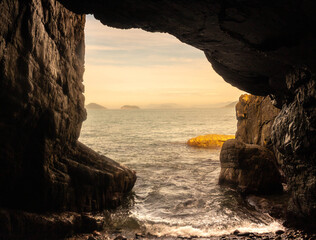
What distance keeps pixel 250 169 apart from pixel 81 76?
11.2 meters

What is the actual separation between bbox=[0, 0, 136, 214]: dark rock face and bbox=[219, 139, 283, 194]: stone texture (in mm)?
7434

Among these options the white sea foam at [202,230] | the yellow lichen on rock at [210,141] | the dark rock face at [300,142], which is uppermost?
the dark rock face at [300,142]

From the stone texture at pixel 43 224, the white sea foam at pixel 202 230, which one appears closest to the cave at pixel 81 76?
the stone texture at pixel 43 224

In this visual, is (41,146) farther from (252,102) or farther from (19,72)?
(252,102)

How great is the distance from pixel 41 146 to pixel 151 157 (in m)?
Answer: 18.6

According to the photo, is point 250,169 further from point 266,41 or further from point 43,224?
point 43,224

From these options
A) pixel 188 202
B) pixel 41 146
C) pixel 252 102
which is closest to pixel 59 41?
pixel 41 146

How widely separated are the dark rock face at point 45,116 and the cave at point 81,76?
4 centimetres

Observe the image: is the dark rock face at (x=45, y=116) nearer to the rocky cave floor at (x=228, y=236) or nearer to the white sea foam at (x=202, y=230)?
the rocky cave floor at (x=228, y=236)

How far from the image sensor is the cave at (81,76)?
5273 millimetres

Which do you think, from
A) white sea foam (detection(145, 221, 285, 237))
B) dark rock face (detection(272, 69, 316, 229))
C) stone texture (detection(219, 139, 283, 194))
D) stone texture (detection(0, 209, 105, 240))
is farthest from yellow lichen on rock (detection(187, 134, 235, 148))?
stone texture (detection(0, 209, 105, 240))

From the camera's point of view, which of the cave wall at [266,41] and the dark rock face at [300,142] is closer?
the cave wall at [266,41]

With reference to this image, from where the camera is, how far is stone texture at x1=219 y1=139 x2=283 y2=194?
13.4m

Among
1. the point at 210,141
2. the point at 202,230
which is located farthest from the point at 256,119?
the point at 210,141
